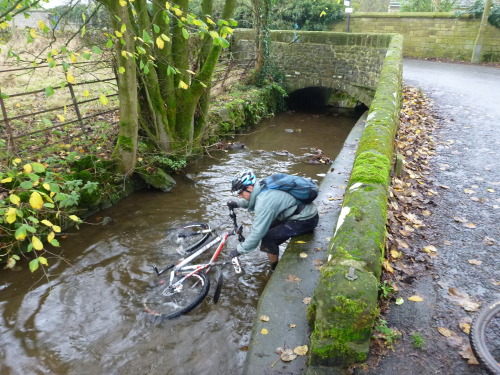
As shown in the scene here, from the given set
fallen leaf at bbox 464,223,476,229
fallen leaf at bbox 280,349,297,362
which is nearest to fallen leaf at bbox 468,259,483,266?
fallen leaf at bbox 464,223,476,229

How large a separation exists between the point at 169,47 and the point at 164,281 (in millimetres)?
5362

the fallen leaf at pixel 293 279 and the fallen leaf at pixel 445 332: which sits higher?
the fallen leaf at pixel 445 332

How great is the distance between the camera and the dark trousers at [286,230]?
4.70m

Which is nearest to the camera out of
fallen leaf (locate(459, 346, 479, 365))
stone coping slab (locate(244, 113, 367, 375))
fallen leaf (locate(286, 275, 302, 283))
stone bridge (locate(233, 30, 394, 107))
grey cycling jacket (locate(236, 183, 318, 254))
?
fallen leaf (locate(459, 346, 479, 365))

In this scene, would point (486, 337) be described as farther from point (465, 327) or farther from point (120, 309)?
point (120, 309)

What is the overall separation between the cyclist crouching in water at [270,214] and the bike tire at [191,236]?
101 centimetres

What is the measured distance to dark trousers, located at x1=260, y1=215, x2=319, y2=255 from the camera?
470 cm

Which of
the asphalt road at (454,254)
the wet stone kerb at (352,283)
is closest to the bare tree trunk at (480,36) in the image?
the asphalt road at (454,254)

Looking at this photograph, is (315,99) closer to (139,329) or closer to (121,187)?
(121,187)

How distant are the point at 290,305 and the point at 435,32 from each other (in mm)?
21691

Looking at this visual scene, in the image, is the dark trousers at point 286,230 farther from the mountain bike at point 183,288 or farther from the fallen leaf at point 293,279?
the fallen leaf at point 293,279

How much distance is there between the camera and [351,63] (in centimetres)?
1419

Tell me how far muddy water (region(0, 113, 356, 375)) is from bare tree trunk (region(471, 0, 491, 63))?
18.1 meters

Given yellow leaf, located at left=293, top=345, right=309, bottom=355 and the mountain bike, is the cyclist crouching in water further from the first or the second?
yellow leaf, located at left=293, top=345, right=309, bottom=355
